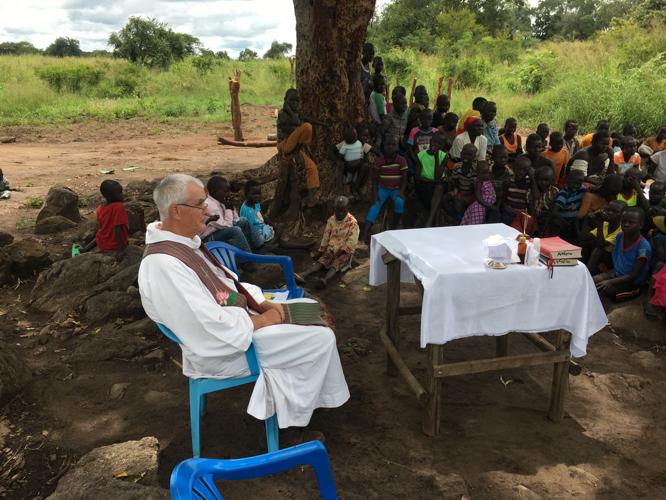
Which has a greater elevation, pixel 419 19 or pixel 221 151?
pixel 419 19

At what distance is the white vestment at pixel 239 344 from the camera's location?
2.68 metres

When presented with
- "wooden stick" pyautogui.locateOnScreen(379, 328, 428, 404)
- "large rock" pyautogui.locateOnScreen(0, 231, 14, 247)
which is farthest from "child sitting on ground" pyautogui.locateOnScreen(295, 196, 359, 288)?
"large rock" pyautogui.locateOnScreen(0, 231, 14, 247)

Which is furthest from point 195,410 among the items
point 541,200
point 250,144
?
point 250,144

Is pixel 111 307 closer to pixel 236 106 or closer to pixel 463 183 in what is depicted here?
pixel 463 183

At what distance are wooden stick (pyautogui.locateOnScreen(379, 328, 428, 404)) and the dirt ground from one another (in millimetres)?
241

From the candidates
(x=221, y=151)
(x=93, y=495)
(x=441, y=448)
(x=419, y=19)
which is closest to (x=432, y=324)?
(x=441, y=448)

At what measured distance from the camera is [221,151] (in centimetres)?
1284

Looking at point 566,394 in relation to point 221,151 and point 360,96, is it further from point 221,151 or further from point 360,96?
point 221,151

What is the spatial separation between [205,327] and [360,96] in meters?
5.13

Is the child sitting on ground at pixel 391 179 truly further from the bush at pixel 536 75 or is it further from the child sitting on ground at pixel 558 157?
the bush at pixel 536 75

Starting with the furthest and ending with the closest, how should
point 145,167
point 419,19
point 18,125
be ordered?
1. point 419,19
2. point 18,125
3. point 145,167

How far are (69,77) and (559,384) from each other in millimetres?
22652

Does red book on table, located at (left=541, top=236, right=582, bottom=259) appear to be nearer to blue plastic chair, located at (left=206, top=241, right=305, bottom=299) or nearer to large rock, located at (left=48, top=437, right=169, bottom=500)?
blue plastic chair, located at (left=206, top=241, right=305, bottom=299)

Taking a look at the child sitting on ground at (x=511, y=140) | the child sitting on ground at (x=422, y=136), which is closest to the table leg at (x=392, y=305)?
the child sitting on ground at (x=422, y=136)
